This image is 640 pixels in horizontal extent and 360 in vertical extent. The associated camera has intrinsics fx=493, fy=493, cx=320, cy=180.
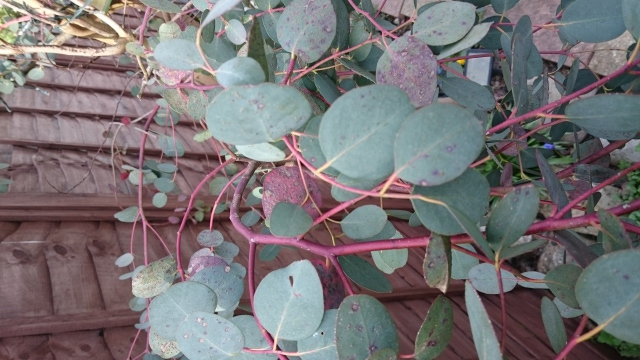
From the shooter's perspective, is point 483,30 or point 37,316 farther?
point 37,316

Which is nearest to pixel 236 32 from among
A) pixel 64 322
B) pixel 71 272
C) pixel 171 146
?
pixel 171 146

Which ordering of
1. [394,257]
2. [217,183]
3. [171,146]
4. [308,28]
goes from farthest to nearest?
1. [171,146]
2. [217,183]
3. [394,257]
4. [308,28]

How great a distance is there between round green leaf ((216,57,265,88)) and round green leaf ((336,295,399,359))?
0.44ft

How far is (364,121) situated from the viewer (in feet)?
0.85

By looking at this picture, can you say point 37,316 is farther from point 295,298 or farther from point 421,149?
point 421,149

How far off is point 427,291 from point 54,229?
1.34m

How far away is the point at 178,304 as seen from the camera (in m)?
0.37

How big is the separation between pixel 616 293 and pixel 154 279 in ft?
1.37

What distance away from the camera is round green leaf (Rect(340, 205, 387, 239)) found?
395 millimetres

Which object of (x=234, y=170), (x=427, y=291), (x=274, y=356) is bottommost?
(x=427, y=291)

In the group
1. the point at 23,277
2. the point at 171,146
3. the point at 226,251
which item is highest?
the point at 226,251

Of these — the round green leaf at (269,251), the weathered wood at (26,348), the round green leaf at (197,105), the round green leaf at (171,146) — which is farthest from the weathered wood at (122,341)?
the round green leaf at (197,105)

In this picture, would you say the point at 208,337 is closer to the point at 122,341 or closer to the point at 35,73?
the point at 122,341

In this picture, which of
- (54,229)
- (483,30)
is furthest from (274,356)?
(54,229)
